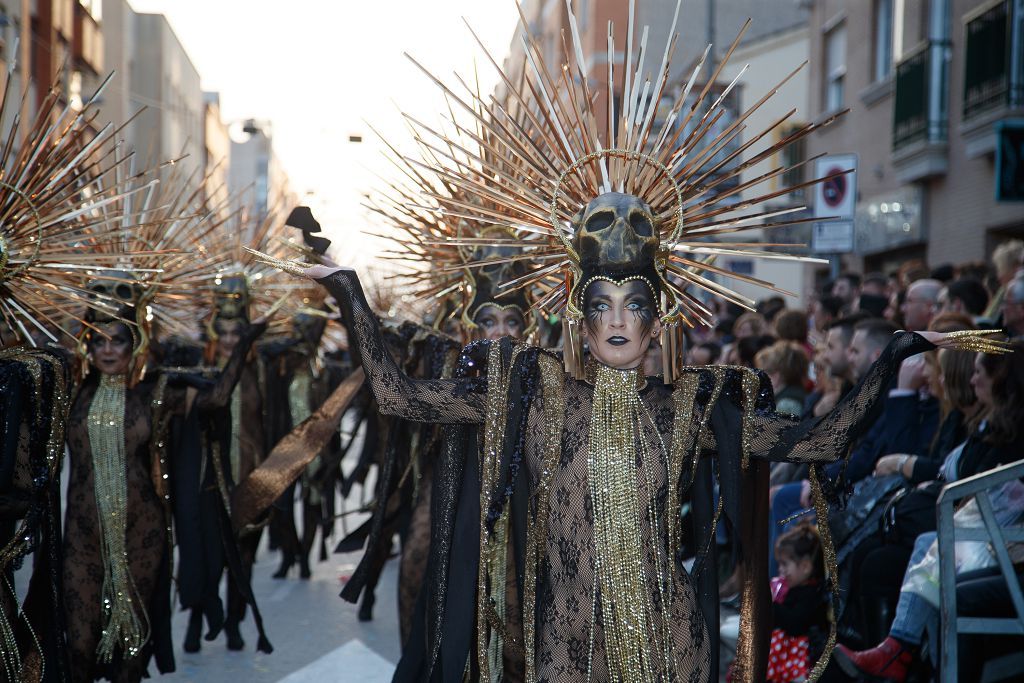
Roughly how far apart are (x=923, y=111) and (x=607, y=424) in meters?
11.5

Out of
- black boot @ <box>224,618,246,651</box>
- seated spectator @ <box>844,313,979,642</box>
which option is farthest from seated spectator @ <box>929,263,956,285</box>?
black boot @ <box>224,618,246,651</box>

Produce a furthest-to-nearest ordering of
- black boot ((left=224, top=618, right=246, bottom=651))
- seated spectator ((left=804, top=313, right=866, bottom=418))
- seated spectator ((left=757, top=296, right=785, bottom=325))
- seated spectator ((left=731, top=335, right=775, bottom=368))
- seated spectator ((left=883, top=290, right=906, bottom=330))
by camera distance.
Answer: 1. seated spectator ((left=757, top=296, right=785, bottom=325))
2. seated spectator ((left=731, top=335, right=775, bottom=368))
3. seated spectator ((left=883, top=290, right=906, bottom=330))
4. seated spectator ((left=804, top=313, right=866, bottom=418))
5. black boot ((left=224, top=618, right=246, bottom=651))

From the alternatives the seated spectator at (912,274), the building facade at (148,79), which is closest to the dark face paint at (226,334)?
the seated spectator at (912,274)

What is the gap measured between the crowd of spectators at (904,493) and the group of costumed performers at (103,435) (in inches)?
96.7

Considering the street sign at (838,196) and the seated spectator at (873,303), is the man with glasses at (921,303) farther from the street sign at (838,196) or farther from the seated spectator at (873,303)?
the seated spectator at (873,303)

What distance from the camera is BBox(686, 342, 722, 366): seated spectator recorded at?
33.6ft

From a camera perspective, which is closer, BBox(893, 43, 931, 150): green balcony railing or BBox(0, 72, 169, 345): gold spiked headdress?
BBox(0, 72, 169, 345): gold spiked headdress

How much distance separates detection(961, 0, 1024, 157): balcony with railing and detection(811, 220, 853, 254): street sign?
406 cm

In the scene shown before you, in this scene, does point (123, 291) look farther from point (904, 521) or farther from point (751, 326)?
point (751, 326)

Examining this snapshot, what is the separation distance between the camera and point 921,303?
775cm

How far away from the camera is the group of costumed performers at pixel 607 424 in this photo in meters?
3.74

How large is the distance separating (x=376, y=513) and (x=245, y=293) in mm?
3321

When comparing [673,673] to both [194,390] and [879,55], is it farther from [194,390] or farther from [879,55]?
[879,55]

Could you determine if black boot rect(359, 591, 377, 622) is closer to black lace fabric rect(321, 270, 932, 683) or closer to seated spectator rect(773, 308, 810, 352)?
seated spectator rect(773, 308, 810, 352)
